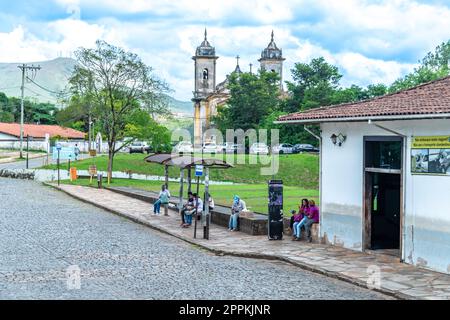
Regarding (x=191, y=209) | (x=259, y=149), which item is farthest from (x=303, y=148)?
(x=191, y=209)

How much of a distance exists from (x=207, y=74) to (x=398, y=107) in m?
78.7

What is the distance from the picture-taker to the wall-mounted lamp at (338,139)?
56.8 feet

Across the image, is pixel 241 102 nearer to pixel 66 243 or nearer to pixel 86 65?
pixel 86 65

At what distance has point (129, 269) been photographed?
47.5 feet

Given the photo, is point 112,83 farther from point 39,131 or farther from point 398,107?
point 39,131

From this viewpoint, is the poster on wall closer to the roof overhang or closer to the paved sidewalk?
the roof overhang

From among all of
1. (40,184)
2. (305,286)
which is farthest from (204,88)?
(305,286)

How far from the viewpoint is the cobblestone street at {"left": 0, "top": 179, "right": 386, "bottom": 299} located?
1206 centimetres

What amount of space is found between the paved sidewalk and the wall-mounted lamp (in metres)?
2.63

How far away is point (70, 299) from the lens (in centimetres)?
1140

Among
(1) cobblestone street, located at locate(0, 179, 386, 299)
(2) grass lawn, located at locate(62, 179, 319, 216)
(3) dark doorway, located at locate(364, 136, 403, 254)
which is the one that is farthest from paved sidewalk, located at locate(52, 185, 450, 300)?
(2) grass lawn, located at locate(62, 179, 319, 216)

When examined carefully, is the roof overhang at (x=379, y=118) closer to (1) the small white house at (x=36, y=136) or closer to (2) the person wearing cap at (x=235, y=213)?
(2) the person wearing cap at (x=235, y=213)

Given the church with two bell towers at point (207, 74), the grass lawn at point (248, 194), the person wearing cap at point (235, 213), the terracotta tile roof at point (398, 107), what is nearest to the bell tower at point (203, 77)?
the church with two bell towers at point (207, 74)

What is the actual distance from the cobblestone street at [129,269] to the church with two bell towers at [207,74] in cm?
6748
